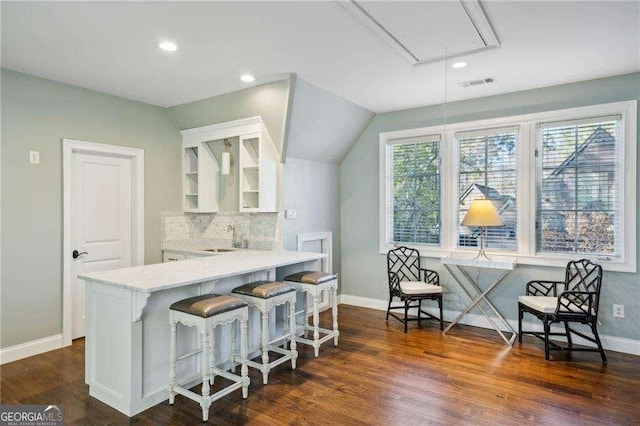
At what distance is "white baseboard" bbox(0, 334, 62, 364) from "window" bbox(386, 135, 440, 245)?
3855 millimetres

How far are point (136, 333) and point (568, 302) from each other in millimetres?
3654

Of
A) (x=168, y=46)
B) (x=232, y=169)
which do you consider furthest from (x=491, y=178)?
(x=168, y=46)

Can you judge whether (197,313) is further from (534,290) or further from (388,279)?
(534,290)

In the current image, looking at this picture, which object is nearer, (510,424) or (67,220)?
(510,424)

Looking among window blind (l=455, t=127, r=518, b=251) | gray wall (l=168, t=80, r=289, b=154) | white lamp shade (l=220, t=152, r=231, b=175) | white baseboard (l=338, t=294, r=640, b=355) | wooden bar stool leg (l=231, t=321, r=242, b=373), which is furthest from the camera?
white lamp shade (l=220, t=152, r=231, b=175)

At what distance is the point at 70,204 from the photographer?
3.87 meters

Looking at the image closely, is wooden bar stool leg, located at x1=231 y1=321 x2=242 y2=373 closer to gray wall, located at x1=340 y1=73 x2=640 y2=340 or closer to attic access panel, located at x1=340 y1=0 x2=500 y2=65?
gray wall, located at x1=340 y1=73 x2=640 y2=340

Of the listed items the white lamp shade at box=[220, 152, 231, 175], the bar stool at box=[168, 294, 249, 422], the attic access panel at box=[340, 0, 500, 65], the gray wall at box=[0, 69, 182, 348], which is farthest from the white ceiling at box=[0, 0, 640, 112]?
the bar stool at box=[168, 294, 249, 422]

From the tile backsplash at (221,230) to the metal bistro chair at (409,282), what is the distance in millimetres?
1480

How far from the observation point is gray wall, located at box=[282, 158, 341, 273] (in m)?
4.58

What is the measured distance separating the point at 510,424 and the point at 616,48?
2.97 meters

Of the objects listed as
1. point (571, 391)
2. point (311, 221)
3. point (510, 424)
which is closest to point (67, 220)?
point (311, 221)

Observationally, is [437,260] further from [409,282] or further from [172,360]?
[172,360]

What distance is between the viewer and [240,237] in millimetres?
4844
